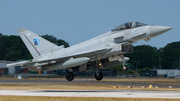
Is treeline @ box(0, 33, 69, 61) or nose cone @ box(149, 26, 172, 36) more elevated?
treeline @ box(0, 33, 69, 61)

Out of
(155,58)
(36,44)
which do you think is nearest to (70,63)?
(36,44)

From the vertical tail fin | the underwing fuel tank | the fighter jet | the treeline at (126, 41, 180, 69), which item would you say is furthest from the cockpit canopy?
the treeline at (126, 41, 180, 69)

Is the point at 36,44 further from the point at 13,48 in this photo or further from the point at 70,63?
the point at 13,48

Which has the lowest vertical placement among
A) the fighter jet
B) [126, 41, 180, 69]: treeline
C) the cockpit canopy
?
the fighter jet

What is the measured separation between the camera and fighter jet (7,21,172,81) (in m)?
20.8

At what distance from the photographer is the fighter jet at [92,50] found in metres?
20.8

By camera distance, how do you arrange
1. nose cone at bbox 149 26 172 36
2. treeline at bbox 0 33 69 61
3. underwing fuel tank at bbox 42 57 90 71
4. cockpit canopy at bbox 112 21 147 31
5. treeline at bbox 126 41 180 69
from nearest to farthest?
nose cone at bbox 149 26 172 36, cockpit canopy at bbox 112 21 147 31, underwing fuel tank at bbox 42 57 90 71, treeline at bbox 0 33 69 61, treeline at bbox 126 41 180 69

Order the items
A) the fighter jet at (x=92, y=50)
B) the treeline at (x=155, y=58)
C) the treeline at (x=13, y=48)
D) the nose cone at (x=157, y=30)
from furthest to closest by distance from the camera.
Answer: the treeline at (x=155, y=58), the treeline at (x=13, y=48), the fighter jet at (x=92, y=50), the nose cone at (x=157, y=30)

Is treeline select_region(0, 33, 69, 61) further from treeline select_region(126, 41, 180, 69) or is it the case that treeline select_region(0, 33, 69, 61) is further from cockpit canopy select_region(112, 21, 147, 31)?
cockpit canopy select_region(112, 21, 147, 31)

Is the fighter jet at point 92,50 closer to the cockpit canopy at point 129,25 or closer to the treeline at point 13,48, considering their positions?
the cockpit canopy at point 129,25

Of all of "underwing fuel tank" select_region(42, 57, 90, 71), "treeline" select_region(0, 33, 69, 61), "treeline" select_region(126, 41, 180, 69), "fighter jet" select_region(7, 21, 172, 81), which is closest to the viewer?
"fighter jet" select_region(7, 21, 172, 81)

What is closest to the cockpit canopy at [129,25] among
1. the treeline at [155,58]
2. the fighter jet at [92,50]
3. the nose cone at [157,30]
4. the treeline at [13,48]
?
the fighter jet at [92,50]

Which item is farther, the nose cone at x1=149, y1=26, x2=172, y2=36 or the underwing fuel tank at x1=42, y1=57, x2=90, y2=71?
the underwing fuel tank at x1=42, y1=57, x2=90, y2=71

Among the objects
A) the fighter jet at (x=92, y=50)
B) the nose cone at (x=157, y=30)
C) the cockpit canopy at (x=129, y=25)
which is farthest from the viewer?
the cockpit canopy at (x=129, y=25)
